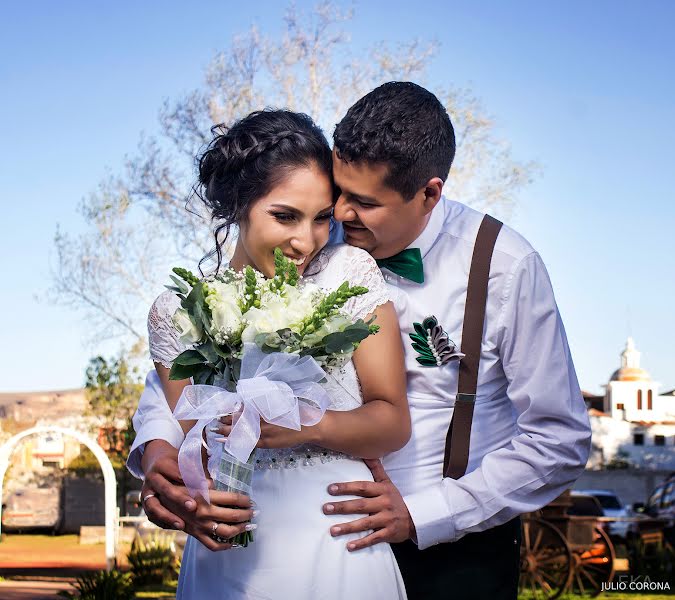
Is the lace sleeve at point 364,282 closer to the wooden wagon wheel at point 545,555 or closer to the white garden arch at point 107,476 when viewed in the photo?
the wooden wagon wheel at point 545,555

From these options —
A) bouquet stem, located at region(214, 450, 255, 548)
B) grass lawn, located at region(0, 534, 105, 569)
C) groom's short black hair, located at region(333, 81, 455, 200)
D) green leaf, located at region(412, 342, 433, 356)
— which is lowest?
grass lawn, located at region(0, 534, 105, 569)

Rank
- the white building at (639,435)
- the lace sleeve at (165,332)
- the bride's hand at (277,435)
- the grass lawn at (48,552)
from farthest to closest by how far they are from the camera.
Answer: the white building at (639,435) → the grass lawn at (48,552) → the lace sleeve at (165,332) → the bride's hand at (277,435)

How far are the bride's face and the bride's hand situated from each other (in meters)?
0.47

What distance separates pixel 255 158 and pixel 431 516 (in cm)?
111

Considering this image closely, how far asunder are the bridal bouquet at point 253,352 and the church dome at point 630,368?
41821 millimetres

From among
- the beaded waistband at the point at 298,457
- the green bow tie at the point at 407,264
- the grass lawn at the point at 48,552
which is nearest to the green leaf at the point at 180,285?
the beaded waistband at the point at 298,457

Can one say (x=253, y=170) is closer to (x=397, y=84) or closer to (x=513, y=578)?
(x=397, y=84)

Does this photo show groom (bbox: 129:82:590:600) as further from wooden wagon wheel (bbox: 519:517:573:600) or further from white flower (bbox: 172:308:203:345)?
wooden wagon wheel (bbox: 519:517:573:600)

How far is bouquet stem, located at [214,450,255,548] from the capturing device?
8.32ft

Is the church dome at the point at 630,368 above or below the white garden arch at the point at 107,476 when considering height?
above

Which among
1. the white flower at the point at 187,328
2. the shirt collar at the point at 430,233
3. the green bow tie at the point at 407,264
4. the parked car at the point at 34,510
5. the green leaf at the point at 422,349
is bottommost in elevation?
the parked car at the point at 34,510

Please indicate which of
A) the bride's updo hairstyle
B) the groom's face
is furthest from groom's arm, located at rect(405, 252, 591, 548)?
the bride's updo hairstyle

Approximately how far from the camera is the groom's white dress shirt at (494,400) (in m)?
3.03

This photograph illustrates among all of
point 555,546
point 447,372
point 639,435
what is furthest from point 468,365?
point 639,435
